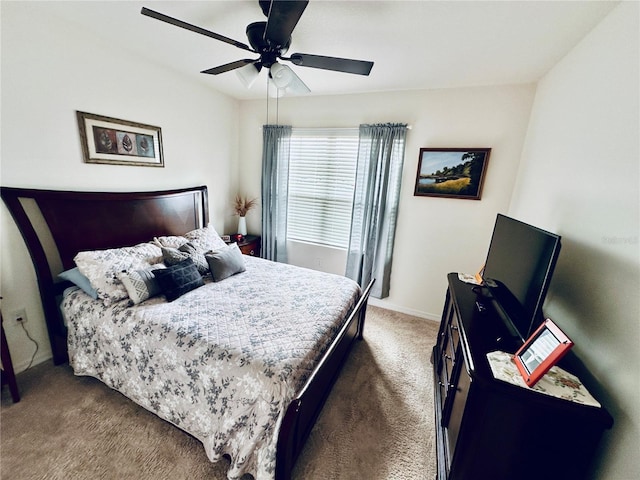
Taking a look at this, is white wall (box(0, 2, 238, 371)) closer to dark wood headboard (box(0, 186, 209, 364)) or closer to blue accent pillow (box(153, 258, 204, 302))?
dark wood headboard (box(0, 186, 209, 364))

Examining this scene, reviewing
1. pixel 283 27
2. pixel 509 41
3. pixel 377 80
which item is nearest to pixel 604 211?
pixel 509 41

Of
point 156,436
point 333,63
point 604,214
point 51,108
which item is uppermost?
point 333,63

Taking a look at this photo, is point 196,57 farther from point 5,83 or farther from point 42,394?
point 42,394

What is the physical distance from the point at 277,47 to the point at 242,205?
8.09ft

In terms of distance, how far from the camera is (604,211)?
1261mm

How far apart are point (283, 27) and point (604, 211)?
185cm

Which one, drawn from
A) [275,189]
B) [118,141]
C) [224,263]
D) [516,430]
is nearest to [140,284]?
[224,263]

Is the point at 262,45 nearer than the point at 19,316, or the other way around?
the point at 262,45

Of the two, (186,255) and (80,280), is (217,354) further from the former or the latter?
(80,280)

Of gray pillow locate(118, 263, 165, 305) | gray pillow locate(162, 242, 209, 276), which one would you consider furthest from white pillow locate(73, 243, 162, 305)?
gray pillow locate(162, 242, 209, 276)

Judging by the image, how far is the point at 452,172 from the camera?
2777mm

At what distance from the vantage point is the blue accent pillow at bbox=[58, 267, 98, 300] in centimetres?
187

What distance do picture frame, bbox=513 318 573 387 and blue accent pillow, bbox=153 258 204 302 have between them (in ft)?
6.97

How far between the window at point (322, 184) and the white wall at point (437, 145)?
0.19 metres
